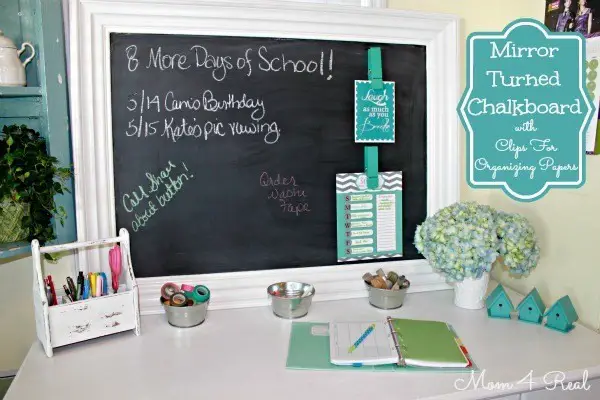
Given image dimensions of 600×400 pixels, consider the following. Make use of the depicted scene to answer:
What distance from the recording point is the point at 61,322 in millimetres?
1049

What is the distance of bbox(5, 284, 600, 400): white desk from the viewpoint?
91cm

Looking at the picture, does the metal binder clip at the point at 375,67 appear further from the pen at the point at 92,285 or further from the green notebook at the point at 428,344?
the pen at the point at 92,285

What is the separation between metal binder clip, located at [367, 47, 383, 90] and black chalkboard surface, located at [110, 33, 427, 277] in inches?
A: 0.9

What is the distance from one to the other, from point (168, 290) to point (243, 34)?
2.24 feet

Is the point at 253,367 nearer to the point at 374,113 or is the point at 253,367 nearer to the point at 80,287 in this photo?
the point at 80,287

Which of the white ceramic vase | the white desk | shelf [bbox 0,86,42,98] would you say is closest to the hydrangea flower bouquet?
the white ceramic vase

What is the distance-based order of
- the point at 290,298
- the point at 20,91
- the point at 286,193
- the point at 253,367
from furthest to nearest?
the point at 286,193, the point at 290,298, the point at 20,91, the point at 253,367

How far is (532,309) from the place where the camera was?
120 cm

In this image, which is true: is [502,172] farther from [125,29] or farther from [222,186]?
[125,29]

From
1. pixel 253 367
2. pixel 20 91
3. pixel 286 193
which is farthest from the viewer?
pixel 286 193

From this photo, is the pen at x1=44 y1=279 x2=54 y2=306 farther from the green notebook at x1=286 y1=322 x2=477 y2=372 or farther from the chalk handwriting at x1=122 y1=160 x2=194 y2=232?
the green notebook at x1=286 y1=322 x2=477 y2=372

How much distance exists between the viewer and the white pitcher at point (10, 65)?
1.10 m

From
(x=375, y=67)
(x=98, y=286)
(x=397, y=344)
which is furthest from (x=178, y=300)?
(x=375, y=67)

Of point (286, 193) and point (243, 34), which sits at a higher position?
point (243, 34)
